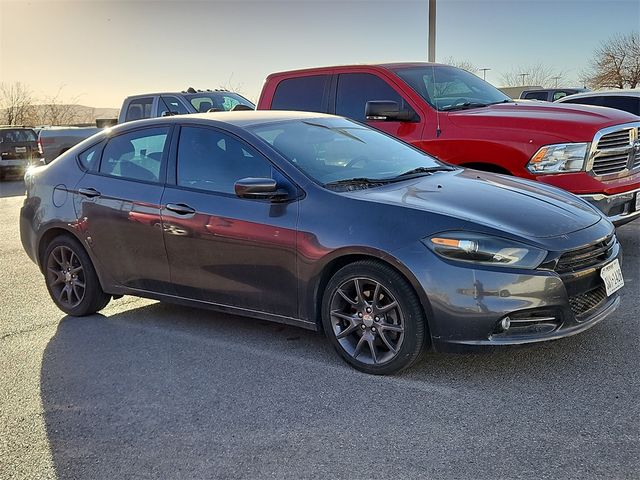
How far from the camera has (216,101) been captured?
1291cm

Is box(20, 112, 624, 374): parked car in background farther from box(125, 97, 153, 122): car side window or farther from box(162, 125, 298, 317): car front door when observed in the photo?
box(125, 97, 153, 122): car side window

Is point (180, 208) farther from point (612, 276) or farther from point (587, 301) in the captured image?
point (612, 276)

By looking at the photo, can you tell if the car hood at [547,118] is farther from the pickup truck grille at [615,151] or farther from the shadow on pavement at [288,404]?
the shadow on pavement at [288,404]

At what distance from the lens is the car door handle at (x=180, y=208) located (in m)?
4.76

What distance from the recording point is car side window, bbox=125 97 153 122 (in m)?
12.9

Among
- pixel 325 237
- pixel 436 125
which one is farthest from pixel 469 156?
pixel 325 237

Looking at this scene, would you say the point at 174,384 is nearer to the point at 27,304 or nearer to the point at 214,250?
the point at 214,250

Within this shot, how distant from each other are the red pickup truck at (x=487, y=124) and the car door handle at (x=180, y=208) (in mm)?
2462

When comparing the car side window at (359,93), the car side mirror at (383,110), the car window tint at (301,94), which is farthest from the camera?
the car window tint at (301,94)

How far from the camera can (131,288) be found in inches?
209

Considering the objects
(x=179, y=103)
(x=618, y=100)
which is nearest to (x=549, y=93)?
(x=618, y=100)

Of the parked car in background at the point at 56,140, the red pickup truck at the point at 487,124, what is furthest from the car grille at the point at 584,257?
the parked car in background at the point at 56,140

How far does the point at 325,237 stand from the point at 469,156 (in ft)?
8.90

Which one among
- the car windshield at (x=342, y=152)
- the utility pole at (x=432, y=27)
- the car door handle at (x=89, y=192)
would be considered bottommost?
the car door handle at (x=89, y=192)
